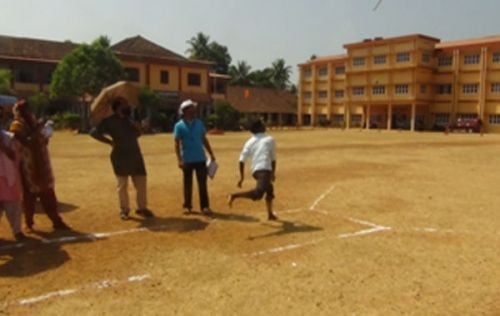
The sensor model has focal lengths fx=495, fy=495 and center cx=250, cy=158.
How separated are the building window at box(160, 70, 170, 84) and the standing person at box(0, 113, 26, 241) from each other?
135ft

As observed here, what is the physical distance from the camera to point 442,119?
5319cm

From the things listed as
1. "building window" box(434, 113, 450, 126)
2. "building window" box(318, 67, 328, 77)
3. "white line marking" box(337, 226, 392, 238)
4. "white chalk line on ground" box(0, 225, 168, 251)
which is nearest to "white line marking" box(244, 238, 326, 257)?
"white line marking" box(337, 226, 392, 238)

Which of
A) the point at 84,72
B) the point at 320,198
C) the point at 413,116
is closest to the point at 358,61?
the point at 413,116

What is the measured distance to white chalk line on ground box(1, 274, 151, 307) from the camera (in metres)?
4.23

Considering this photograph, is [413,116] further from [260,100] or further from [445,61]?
[260,100]

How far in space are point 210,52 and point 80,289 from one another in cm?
6344

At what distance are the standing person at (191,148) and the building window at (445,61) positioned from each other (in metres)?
50.3

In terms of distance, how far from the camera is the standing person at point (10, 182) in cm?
590

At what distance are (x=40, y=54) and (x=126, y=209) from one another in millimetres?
A: 40410

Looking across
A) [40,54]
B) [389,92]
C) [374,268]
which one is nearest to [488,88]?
[389,92]

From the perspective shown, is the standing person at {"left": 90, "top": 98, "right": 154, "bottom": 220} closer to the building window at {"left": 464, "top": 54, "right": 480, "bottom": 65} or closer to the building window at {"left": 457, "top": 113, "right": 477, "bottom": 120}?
the building window at {"left": 457, "top": 113, "right": 477, "bottom": 120}

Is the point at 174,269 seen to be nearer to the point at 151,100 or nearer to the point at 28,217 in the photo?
the point at 28,217

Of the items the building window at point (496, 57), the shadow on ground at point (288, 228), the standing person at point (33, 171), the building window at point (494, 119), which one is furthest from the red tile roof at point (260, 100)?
the standing person at point (33, 171)

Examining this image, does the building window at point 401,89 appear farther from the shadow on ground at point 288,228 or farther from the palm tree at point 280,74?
the shadow on ground at point 288,228
